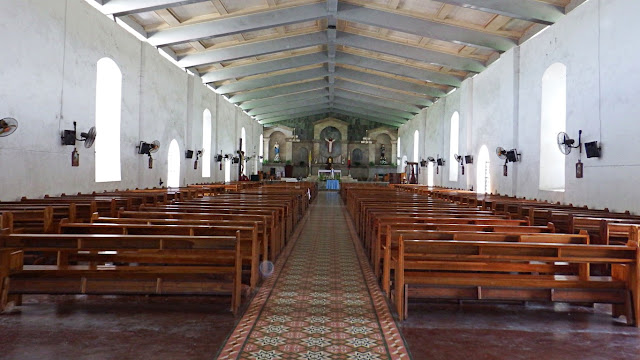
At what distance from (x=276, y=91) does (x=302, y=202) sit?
12.0 m

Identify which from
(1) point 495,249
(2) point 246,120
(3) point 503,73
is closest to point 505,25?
(3) point 503,73

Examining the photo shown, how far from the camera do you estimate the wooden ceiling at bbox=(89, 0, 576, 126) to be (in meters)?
12.3

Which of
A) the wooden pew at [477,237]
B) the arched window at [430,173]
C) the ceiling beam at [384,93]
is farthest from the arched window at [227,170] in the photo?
the wooden pew at [477,237]

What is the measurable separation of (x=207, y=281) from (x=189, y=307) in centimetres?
30

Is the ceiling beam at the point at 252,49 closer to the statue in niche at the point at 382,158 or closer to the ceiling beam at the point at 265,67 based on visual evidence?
the ceiling beam at the point at 265,67

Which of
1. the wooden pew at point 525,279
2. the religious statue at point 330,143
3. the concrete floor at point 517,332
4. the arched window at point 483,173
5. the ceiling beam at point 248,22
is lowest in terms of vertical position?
the concrete floor at point 517,332

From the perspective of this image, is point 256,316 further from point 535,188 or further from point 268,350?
point 535,188

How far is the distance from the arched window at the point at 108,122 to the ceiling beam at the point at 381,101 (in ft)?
53.0

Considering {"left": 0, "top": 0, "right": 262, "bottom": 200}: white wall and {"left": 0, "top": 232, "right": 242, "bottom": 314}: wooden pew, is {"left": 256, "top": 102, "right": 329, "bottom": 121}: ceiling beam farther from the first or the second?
{"left": 0, "top": 232, "right": 242, "bottom": 314}: wooden pew

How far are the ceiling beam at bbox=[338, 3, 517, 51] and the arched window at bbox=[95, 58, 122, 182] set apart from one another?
256 inches

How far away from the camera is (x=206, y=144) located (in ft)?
66.7

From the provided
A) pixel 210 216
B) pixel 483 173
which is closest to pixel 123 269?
pixel 210 216

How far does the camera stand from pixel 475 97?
17.2 m

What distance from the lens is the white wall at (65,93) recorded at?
802cm
